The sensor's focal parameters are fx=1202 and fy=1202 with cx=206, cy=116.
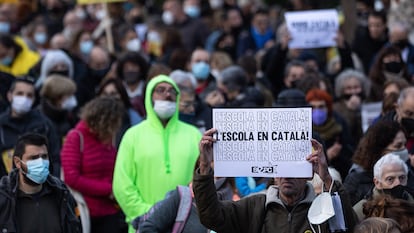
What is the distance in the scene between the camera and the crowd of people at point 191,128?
760 cm

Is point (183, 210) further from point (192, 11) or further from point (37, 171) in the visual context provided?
point (192, 11)

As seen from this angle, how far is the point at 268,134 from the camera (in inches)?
298

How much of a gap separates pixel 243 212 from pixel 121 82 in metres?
5.73

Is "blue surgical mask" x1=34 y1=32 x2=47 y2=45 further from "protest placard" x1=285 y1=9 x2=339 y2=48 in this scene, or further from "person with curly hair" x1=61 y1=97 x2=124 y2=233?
"person with curly hair" x1=61 y1=97 x2=124 y2=233

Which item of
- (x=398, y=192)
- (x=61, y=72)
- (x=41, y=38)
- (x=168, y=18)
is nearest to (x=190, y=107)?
(x=61, y=72)

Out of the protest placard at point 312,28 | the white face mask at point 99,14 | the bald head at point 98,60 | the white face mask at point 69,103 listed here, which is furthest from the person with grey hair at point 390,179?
the white face mask at point 99,14

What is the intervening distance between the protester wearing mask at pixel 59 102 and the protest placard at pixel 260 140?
16.7ft

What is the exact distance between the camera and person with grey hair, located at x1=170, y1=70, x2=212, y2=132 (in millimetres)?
11695

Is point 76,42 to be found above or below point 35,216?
above

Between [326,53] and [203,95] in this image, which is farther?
[326,53]

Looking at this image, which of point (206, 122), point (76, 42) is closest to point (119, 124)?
point (206, 122)

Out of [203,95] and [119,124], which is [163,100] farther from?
[203,95]

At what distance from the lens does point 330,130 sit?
11836 mm

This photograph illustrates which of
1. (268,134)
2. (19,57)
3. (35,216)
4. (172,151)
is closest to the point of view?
(268,134)
